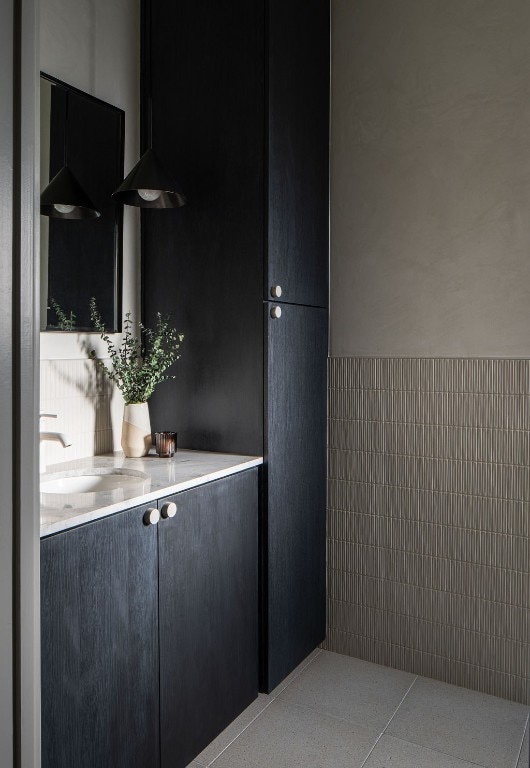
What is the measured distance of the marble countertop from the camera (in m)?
1.46

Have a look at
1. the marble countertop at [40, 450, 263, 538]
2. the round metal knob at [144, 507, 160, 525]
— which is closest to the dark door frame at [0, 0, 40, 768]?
the marble countertop at [40, 450, 263, 538]

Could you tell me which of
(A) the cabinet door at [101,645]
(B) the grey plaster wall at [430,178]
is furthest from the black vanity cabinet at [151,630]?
(B) the grey plaster wall at [430,178]

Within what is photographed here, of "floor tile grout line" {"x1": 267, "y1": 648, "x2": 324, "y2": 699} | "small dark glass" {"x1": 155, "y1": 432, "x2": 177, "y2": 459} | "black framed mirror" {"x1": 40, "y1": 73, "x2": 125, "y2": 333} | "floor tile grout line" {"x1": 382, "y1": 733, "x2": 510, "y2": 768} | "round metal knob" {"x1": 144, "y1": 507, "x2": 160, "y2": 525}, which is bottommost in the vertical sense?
"floor tile grout line" {"x1": 382, "y1": 733, "x2": 510, "y2": 768}

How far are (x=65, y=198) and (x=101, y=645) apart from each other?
1.34m

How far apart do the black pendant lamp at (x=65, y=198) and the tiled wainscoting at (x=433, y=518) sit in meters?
1.13

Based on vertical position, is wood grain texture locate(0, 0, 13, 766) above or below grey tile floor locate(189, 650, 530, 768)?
above

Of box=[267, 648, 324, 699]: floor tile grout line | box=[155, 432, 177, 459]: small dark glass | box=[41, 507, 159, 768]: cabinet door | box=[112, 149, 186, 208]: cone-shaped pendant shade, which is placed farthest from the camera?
box=[267, 648, 324, 699]: floor tile grout line

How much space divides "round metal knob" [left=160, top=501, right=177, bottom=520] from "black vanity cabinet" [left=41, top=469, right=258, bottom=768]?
0.07 ft

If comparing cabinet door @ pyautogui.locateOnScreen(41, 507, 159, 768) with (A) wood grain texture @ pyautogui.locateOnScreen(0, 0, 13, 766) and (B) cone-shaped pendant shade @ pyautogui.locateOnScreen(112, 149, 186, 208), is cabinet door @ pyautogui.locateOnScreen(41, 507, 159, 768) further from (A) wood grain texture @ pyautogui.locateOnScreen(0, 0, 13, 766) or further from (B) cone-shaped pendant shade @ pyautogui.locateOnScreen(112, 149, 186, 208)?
(B) cone-shaped pendant shade @ pyautogui.locateOnScreen(112, 149, 186, 208)

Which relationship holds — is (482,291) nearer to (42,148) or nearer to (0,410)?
(42,148)

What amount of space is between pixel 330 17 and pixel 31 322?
7.38 ft

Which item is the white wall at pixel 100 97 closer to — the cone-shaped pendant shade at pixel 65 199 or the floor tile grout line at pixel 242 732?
the cone-shaped pendant shade at pixel 65 199

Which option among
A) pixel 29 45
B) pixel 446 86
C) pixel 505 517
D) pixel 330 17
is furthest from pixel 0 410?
pixel 330 17

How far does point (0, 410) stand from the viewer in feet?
2.78
